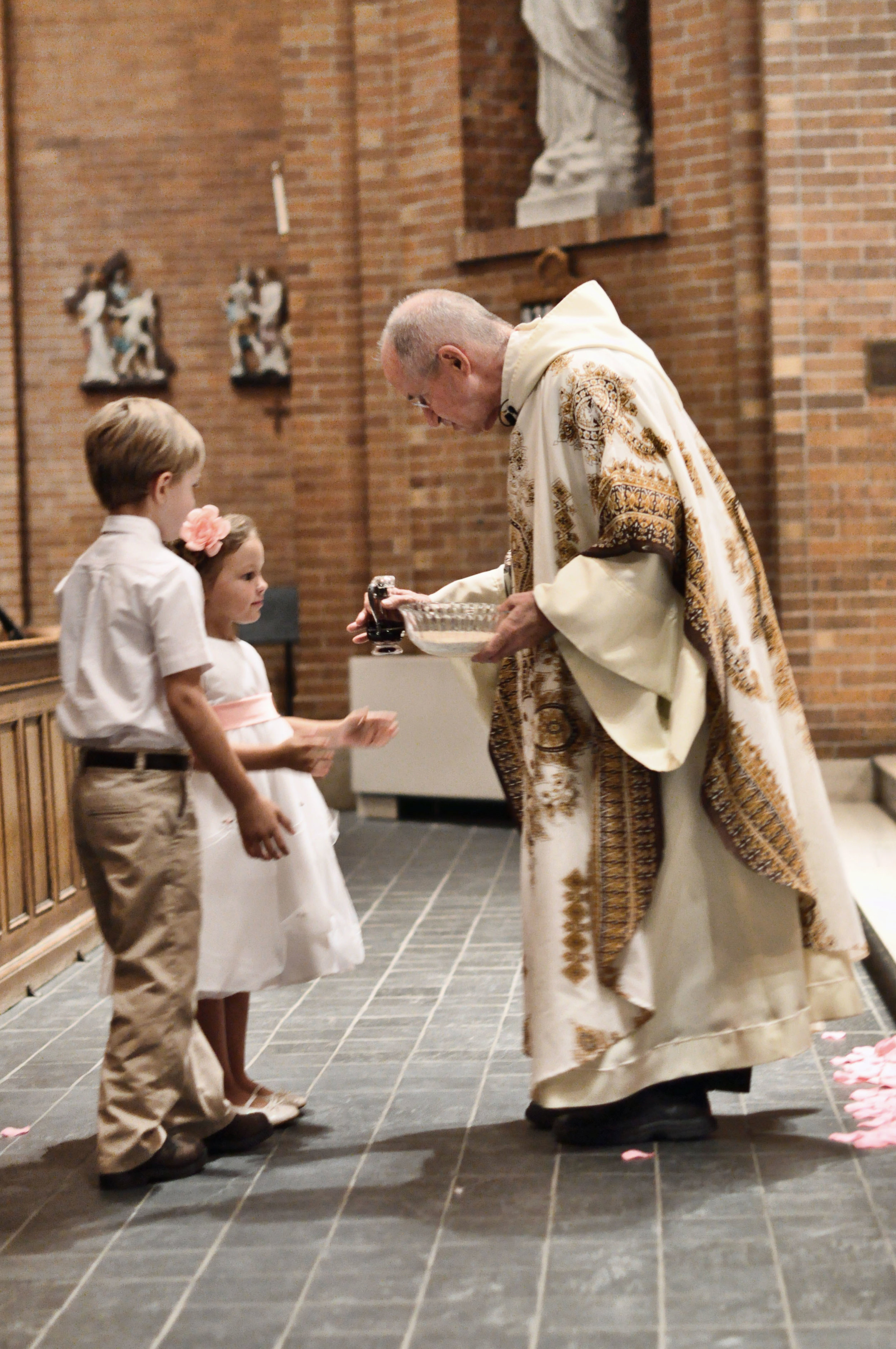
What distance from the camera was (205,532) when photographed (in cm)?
330

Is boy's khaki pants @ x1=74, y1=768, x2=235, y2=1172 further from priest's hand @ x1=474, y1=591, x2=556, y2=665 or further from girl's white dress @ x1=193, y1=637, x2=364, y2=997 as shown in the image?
priest's hand @ x1=474, y1=591, x2=556, y2=665

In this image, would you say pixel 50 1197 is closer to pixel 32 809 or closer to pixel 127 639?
pixel 127 639

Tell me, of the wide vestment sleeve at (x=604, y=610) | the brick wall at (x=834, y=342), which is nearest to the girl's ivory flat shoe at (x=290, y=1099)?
the wide vestment sleeve at (x=604, y=610)

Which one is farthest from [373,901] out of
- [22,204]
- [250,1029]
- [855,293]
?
[22,204]

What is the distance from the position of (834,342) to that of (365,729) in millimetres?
4696

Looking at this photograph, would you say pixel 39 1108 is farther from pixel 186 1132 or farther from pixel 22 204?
pixel 22 204

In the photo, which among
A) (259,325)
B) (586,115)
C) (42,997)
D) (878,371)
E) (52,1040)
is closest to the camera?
(52,1040)

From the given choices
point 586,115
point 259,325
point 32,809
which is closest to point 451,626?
point 32,809

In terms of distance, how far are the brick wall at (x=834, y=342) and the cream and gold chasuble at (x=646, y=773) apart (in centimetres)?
411

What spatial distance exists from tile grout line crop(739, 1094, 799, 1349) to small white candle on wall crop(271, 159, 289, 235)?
7.35 metres

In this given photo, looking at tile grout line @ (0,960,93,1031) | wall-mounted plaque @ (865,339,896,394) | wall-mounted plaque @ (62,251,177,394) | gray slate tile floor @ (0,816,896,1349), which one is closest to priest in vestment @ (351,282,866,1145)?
gray slate tile floor @ (0,816,896,1349)

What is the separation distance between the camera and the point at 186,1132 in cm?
309

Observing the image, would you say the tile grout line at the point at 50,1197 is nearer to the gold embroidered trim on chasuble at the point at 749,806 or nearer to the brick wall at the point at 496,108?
the gold embroidered trim on chasuble at the point at 749,806

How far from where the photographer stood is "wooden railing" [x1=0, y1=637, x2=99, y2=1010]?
4.66 meters
